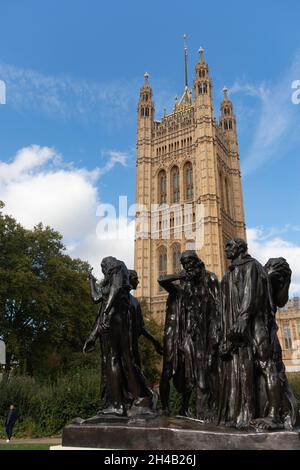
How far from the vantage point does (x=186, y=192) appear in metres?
55.0

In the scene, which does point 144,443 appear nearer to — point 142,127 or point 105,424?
point 105,424

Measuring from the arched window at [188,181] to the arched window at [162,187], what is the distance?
284 cm

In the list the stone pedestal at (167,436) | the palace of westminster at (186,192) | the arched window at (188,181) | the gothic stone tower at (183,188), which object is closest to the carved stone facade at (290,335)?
the palace of westminster at (186,192)

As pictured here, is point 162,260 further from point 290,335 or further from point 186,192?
point 290,335

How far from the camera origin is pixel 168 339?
5762 mm

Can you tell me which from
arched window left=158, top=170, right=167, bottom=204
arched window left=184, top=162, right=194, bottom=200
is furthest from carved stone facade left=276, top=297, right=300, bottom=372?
arched window left=158, top=170, right=167, bottom=204

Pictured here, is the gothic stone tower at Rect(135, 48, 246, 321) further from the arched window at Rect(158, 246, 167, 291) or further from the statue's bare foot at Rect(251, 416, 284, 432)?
the statue's bare foot at Rect(251, 416, 284, 432)

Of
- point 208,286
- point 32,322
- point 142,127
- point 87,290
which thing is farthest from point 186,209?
point 208,286

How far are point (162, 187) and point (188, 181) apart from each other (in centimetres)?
371

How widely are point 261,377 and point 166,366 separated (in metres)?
1.46

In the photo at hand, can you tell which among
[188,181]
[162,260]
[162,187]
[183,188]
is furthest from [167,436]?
[162,187]

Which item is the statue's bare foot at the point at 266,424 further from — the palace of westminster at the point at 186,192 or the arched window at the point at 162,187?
the arched window at the point at 162,187

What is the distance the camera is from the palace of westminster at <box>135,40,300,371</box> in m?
49.9
